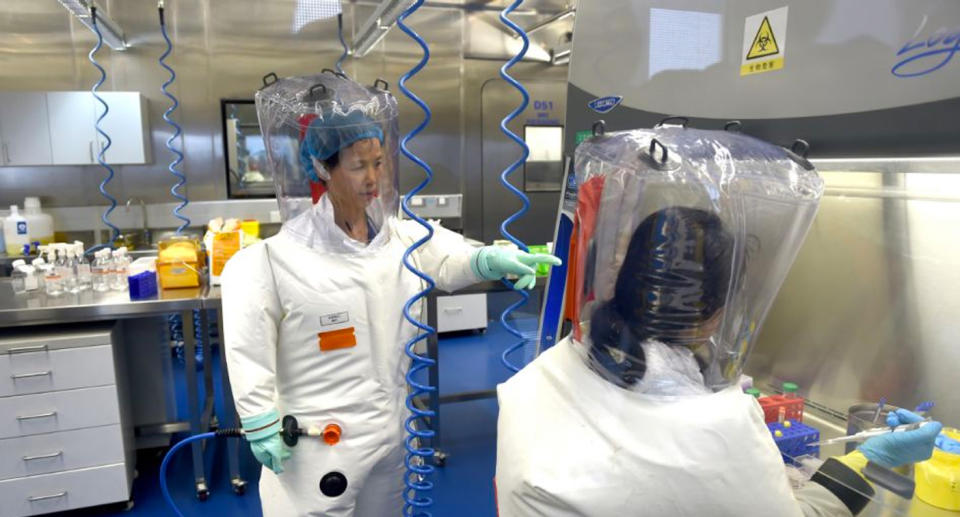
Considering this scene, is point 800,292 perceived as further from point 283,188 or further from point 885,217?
point 283,188

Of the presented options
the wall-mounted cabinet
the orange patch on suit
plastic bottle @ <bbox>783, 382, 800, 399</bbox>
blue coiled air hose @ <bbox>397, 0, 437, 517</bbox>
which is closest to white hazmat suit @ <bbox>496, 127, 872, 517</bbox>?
blue coiled air hose @ <bbox>397, 0, 437, 517</bbox>

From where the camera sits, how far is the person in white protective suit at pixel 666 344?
0.80 m

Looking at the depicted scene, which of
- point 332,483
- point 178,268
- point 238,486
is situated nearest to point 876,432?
point 332,483

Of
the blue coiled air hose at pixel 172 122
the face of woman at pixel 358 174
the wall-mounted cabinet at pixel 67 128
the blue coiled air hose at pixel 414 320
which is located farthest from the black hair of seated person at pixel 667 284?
the wall-mounted cabinet at pixel 67 128

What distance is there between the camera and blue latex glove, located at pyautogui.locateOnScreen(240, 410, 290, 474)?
4.92ft

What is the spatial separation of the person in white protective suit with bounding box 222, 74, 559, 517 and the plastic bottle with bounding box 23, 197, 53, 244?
3.70 m

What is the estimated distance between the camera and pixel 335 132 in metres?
1.54

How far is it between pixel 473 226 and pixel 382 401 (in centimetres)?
417

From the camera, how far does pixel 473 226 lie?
18.9ft

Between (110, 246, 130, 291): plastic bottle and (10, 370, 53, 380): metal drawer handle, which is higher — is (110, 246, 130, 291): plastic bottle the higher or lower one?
the higher one

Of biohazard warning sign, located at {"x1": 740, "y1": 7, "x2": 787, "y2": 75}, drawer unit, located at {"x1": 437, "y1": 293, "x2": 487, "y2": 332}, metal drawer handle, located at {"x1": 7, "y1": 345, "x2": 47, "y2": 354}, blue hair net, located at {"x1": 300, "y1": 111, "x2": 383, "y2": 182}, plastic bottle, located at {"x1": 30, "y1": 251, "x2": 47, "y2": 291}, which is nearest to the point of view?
biohazard warning sign, located at {"x1": 740, "y1": 7, "x2": 787, "y2": 75}

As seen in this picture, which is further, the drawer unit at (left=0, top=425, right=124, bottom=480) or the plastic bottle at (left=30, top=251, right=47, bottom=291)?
the plastic bottle at (left=30, top=251, right=47, bottom=291)

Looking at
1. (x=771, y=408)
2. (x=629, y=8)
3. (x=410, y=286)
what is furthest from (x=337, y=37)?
(x=771, y=408)

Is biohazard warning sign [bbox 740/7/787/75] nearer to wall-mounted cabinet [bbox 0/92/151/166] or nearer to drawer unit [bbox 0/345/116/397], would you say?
drawer unit [bbox 0/345/116/397]
